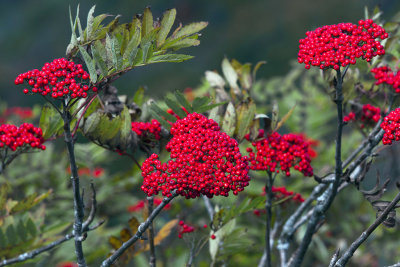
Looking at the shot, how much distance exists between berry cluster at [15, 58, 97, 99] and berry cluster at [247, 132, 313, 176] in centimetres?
88

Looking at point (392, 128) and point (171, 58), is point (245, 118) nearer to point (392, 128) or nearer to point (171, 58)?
point (171, 58)

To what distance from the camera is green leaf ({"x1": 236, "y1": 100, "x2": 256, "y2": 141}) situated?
2548 millimetres

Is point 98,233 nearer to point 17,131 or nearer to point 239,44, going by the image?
point 17,131

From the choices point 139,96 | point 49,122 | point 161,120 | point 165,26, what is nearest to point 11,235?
point 49,122

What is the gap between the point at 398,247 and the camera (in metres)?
5.21

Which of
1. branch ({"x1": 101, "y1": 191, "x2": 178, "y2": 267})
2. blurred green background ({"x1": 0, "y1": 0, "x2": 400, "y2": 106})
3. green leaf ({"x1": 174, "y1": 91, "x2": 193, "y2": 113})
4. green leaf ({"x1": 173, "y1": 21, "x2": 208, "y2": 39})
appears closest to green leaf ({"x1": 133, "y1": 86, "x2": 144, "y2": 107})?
green leaf ({"x1": 174, "y1": 91, "x2": 193, "y2": 113})

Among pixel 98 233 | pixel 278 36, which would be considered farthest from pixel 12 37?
pixel 98 233

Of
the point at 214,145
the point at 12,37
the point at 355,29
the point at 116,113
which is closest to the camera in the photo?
the point at 214,145

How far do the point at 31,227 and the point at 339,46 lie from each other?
198 cm

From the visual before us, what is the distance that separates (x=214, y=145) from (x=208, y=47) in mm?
17260

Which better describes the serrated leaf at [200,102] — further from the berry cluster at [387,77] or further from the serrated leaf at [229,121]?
the berry cluster at [387,77]

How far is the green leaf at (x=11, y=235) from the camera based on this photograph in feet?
9.73

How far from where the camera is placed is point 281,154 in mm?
2506

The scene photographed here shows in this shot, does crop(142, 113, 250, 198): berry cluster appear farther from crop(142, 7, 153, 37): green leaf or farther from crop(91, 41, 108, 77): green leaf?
crop(142, 7, 153, 37): green leaf
